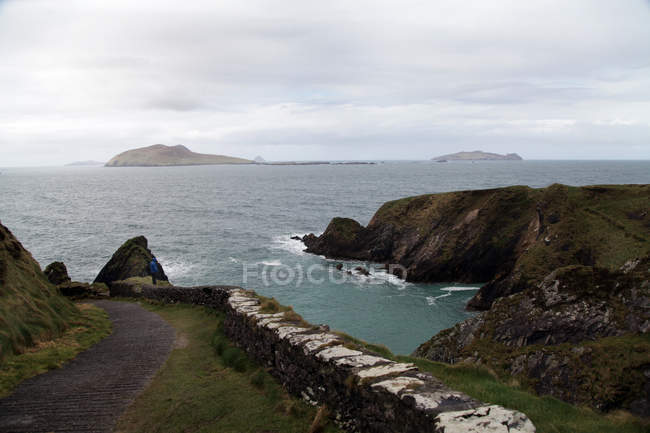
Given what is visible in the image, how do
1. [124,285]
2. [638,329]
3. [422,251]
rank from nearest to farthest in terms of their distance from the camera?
[638,329]
[124,285]
[422,251]

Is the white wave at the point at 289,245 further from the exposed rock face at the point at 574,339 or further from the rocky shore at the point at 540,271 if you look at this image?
the exposed rock face at the point at 574,339

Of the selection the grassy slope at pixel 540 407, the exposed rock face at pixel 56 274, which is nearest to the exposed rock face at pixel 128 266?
the exposed rock face at pixel 56 274

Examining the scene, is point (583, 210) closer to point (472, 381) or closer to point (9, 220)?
point (472, 381)

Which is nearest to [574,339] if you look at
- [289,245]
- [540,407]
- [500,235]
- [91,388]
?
[540,407]

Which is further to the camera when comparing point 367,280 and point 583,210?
point 367,280

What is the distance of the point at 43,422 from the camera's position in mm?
8359

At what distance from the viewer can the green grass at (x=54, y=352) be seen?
10.6 m

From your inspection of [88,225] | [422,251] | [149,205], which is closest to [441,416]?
[422,251]

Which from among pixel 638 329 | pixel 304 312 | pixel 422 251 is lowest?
pixel 304 312

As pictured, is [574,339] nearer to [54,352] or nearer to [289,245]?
[54,352]

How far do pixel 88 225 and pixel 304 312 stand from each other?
201 ft

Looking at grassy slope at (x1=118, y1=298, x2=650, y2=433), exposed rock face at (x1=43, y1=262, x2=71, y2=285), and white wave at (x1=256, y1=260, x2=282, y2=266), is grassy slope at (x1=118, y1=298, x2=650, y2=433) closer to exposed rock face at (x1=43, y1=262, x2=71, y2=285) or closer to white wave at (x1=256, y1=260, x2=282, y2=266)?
exposed rock face at (x1=43, y1=262, x2=71, y2=285)

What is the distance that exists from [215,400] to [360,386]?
13.7ft

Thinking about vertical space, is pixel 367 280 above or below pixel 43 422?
below
